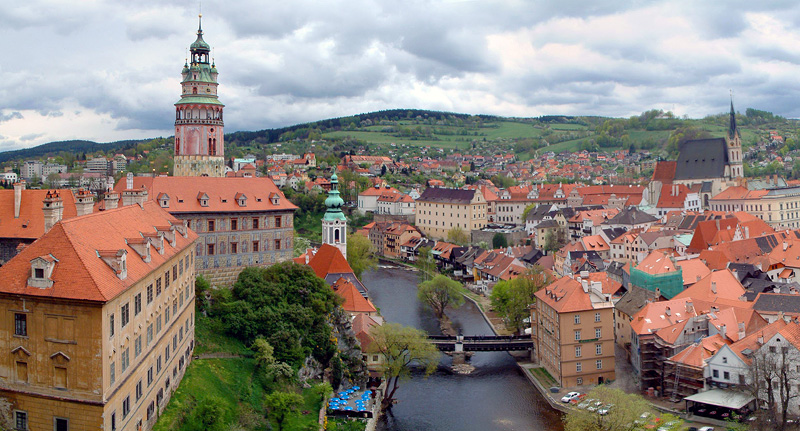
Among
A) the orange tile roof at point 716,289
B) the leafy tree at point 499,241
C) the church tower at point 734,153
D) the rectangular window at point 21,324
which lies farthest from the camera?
the church tower at point 734,153

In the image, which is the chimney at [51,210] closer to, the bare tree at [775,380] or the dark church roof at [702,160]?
the bare tree at [775,380]

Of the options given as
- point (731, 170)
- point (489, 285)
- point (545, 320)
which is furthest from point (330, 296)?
point (731, 170)

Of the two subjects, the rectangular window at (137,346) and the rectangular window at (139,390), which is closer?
the rectangular window at (137,346)

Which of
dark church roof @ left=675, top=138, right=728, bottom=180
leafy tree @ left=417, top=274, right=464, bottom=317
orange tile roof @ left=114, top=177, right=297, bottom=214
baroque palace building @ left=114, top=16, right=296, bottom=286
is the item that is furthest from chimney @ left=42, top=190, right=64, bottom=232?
dark church roof @ left=675, top=138, right=728, bottom=180

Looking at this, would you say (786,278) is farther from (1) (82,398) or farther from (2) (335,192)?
(1) (82,398)

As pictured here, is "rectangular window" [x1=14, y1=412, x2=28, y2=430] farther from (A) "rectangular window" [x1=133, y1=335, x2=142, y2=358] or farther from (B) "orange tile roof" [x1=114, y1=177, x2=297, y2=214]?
(B) "orange tile roof" [x1=114, y1=177, x2=297, y2=214]

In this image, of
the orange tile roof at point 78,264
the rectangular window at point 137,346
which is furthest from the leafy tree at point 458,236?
the rectangular window at point 137,346

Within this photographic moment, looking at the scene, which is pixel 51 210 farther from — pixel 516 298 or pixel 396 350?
pixel 516 298
